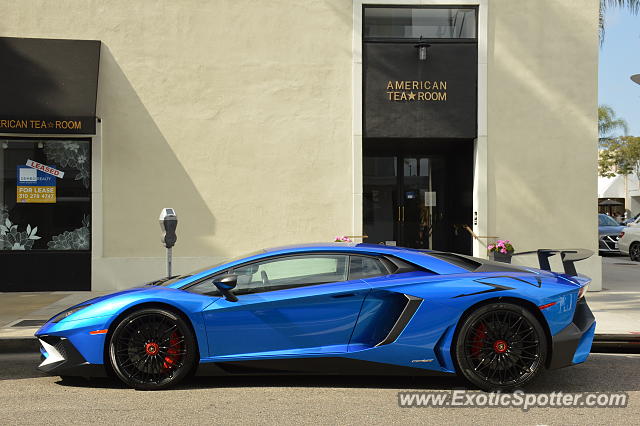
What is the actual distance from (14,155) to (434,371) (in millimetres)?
9297

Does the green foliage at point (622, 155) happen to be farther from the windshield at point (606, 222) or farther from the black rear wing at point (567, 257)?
the black rear wing at point (567, 257)

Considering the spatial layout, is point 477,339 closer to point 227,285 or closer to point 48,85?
point 227,285

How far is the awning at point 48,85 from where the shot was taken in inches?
422

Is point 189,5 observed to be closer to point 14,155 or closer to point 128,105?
point 128,105

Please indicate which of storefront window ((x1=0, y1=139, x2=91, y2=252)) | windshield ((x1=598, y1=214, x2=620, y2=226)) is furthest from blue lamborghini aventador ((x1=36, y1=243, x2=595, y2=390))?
windshield ((x1=598, y1=214, x2=620, y2=226))

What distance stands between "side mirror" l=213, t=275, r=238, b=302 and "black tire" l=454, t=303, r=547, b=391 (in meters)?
1.83

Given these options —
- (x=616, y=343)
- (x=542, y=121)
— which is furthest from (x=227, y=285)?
(x=542, y=121)

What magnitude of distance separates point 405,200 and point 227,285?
27.5ft

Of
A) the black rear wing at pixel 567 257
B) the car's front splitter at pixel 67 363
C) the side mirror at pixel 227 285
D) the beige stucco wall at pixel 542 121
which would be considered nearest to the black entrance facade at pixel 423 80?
the beige stucco wall at pixel 542 121

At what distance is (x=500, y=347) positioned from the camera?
17.1ft

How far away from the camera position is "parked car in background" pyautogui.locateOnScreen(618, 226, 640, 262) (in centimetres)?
2006

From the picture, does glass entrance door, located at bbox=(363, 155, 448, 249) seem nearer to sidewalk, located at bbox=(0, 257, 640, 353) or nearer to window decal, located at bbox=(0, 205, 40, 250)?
sidewalk, located at bbox=(0, 257, 640, 353)

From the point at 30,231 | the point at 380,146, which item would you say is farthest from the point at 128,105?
the point at 380,146

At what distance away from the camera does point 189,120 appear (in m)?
11.7
